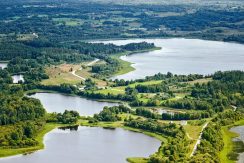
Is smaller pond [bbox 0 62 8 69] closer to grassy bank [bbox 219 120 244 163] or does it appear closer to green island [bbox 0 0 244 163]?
green island [bbox 0 0 244 163]

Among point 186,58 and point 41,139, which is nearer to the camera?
point 41,139

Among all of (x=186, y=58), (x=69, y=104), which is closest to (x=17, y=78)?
(x=69, y=104)

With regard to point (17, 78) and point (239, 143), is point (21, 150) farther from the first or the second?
point (17, 78)

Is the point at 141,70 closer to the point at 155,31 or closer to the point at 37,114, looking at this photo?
the point at 37,114

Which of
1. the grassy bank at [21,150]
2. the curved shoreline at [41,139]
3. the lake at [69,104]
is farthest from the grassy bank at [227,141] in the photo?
the grassy bank at [21,150]

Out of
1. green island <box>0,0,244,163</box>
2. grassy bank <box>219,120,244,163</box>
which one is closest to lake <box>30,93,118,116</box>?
green island <box>0,0,244,163</box>
